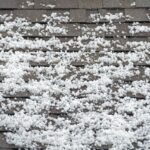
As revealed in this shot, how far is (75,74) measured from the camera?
4059mm

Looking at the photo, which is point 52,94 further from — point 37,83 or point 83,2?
point 83,2

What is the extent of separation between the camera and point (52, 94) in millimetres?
3930

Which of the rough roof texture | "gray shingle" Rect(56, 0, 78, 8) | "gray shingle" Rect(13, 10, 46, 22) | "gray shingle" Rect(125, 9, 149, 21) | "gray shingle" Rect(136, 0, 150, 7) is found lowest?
the rough roof texture

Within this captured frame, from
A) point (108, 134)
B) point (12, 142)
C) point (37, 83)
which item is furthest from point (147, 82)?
point (12, 142)

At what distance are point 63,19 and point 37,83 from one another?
0.72 metres

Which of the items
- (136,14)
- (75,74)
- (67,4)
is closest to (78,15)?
(67,4)

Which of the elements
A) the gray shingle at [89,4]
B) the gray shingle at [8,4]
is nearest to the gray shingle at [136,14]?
the gray shingle at [89,4]

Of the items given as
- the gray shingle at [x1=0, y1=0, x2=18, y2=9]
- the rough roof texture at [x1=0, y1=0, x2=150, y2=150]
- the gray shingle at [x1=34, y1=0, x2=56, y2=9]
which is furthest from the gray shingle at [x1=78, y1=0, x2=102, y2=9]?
the gray shingle at [x1=0, y1=0, x2=18, y2=9]

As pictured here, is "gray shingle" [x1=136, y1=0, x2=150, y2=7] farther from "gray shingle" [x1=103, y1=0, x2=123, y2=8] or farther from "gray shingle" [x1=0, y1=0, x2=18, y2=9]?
"gray shingle" [x1=0, y1=0, x2=18, y2=9]

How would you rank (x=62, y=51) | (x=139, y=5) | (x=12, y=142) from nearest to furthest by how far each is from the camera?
(x=12, y=142) → (x=62, y=51) → (x=139, y=5)

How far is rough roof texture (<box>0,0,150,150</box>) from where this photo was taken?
369 cm

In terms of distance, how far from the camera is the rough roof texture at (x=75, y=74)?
12.1 ft

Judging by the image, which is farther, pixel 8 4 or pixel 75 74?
pixel 8 4

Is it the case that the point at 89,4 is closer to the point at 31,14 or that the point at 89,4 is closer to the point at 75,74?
the point at 31,14
